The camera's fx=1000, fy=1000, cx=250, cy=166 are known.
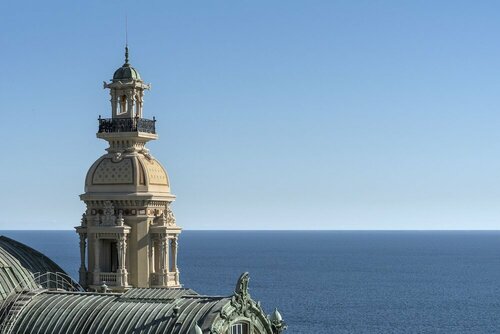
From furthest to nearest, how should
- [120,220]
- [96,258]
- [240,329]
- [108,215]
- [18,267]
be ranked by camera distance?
[96,258] < [108,215] < [120,220] < [18,267] < [240,329]

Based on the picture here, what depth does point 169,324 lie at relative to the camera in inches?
2036

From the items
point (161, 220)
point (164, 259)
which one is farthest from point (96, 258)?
point (161, 220)

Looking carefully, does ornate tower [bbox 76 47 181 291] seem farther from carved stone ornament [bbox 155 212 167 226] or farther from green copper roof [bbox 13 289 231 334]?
green copper roof [bbox 13 289 231 334]

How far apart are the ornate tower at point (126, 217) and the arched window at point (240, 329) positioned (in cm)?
1552

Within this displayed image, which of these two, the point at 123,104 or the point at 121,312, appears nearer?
the point at 121,312

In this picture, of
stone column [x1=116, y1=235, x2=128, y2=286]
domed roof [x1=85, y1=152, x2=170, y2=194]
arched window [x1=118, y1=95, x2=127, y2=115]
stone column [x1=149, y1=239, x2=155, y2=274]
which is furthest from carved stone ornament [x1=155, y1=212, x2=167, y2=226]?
arched window [x1=118, y1=95, x2=127, y2=115]

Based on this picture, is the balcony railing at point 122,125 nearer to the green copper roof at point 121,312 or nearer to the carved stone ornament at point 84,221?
the carved stone ornament at point 84,221

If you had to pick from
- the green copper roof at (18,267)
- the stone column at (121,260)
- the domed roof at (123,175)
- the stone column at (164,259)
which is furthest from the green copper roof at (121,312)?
the domed roof at (123,175)

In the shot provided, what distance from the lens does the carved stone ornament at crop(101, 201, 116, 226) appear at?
66938 millimetres

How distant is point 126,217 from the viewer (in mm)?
67500

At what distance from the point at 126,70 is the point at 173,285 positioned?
50.8 ft

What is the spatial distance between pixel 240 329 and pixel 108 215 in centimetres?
1808

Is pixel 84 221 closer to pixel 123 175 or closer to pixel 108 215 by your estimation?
pixel 108 215

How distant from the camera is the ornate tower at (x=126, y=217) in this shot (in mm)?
66938
